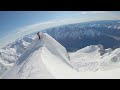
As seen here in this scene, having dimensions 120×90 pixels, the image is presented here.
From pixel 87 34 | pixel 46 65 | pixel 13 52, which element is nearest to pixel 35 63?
pixel 46 65

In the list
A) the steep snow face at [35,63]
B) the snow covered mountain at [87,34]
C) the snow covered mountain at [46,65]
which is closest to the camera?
the snow covered mountain at [46,65]

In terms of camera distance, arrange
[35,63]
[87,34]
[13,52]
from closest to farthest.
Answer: [35,63], [13,52], [87,34]

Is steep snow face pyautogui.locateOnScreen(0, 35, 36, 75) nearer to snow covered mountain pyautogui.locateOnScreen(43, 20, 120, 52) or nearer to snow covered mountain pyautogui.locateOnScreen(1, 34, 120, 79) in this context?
snow covered mountain pyautogui.locateOnScreen(43, 20, 120, 52)

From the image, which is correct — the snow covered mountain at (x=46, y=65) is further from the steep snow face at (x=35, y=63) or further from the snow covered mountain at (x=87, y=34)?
the snow covered mountain at (x=87, y=34)

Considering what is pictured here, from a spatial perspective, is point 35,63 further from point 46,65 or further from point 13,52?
point 13,52

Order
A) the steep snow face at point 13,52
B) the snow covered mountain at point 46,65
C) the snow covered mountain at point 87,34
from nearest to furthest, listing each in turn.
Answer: the snow covered mountain at point 46,65 → the snow covered mountain at point 87,34 → the steep snow face at point 13,52

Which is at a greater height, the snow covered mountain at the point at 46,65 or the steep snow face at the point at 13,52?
the steep snow face at the point at 13,52

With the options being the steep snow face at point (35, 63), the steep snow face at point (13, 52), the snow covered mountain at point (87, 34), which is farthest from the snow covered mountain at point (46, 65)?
the steep snow face at point (13, 52)

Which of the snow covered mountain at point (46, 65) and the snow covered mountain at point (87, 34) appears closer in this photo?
the snow covered mountain at point (46, 65)

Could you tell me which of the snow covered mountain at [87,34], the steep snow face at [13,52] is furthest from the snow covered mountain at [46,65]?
the steep snow face at [13,52]

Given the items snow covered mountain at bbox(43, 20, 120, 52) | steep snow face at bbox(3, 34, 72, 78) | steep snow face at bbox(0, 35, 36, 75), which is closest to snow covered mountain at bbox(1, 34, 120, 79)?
steep snow face at bbox(3, 34, 72, 78)
